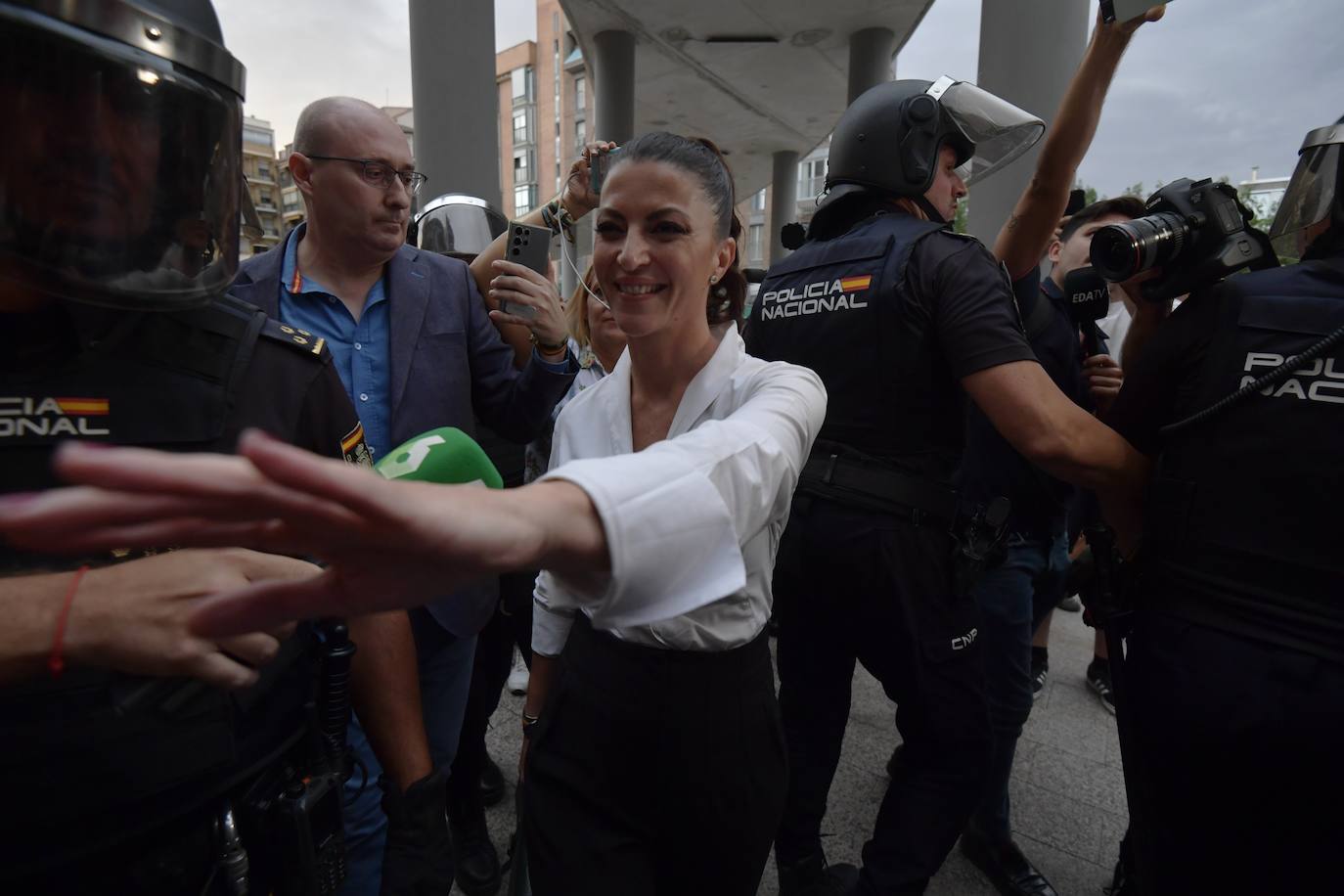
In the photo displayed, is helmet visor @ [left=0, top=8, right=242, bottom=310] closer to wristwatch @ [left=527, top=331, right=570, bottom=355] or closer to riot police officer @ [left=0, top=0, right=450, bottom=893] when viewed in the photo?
riot police officer @ [left=0, top=0, right=450, bottom=893]

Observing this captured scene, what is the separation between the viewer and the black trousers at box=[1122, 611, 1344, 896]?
4.62 feet

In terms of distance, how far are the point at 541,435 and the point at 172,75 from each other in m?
2.10

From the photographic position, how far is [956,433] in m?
2.11

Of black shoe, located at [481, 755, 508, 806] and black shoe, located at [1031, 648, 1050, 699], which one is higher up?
black shoe, located at [1031, 648, 1050, 699]

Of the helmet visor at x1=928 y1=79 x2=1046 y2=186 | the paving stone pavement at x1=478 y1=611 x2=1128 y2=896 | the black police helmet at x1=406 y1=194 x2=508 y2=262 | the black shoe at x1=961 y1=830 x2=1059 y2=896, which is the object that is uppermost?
the helmet visor at x1=928 y1=79 x2=1046 y2=186

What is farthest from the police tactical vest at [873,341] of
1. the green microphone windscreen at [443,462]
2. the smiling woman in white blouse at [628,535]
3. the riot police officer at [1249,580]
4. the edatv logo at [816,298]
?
the green microphone windscreen at [443,462]

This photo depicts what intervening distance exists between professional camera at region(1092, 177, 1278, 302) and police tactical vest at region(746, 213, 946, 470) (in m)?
0.46

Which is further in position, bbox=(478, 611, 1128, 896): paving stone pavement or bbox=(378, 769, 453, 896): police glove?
bbox=(478, 611, 1128, 896): paving stone pavement

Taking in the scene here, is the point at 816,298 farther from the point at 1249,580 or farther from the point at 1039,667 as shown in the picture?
the point at 1039,667

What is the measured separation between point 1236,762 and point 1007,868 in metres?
1.34

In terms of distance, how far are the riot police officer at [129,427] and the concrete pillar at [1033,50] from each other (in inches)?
212

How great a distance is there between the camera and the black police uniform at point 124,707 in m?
0.95

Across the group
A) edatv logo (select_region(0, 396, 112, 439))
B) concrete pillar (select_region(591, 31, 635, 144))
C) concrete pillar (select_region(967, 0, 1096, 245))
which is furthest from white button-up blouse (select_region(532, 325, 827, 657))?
concrete pillar (select_region(591, 31, 635, 144))

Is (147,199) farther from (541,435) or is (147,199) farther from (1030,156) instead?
(1030,156)
